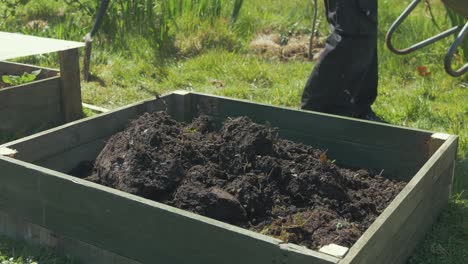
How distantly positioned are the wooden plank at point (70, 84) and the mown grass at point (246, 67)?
0.62 m

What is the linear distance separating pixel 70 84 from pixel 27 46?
0.38 metres

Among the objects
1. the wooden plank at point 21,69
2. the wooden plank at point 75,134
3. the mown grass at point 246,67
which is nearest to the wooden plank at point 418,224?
the mown grass at point 246,67

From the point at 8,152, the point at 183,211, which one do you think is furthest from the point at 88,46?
the point at 183,211

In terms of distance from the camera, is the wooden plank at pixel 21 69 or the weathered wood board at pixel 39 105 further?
the wooden plank at pixel 21 69

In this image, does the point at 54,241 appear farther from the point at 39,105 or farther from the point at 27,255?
the point at 39,105

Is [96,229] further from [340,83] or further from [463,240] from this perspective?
[340,83]

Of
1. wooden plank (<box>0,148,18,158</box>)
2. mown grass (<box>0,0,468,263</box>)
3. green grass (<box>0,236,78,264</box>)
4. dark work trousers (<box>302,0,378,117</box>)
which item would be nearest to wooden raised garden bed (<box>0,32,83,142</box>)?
mown grass (<box>0,0,468,263</box>)

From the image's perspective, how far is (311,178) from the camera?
294 cm

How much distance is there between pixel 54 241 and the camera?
2812 mm

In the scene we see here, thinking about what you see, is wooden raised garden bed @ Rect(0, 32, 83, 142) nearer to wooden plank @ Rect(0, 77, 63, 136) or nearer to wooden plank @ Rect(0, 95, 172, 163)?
wooden plank @ Rect(0, 77, 63, 136)

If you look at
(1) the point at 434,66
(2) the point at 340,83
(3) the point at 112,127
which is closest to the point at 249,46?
(1) the point at 434,66

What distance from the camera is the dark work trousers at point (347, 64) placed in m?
4.20

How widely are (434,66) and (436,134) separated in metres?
2.77

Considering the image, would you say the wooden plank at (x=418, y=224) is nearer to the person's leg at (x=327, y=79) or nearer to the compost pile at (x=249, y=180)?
the compost pile at (x=249, y=180)
